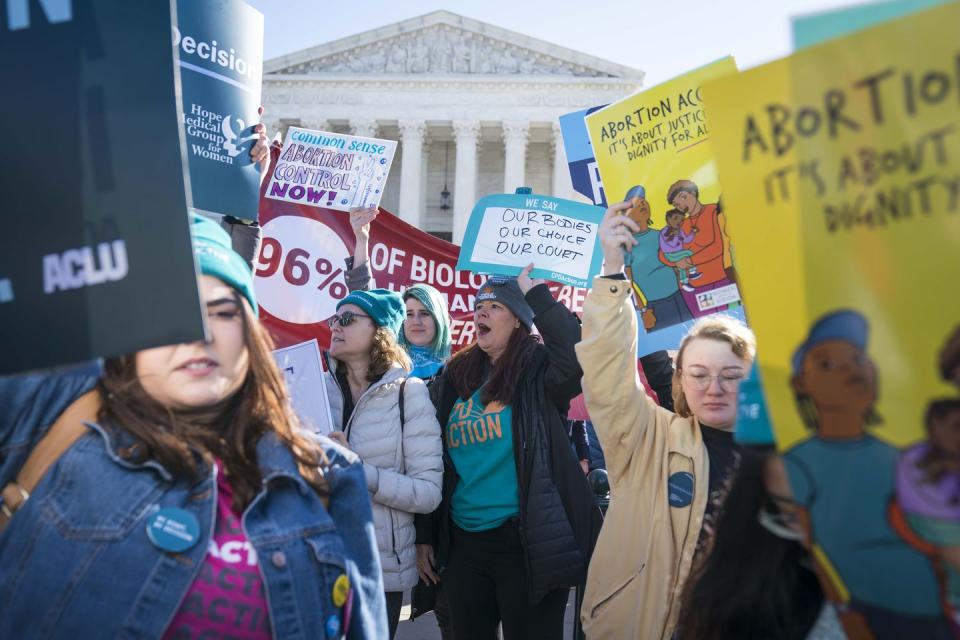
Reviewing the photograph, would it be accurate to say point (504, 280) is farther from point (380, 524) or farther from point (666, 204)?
point (380, 524)

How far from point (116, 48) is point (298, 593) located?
0.97 m

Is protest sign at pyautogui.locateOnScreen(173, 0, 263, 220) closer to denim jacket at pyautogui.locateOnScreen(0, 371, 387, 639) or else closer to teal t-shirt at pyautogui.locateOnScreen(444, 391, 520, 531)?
teal t-shirt at pyautogui.locateOnScreen(444, 391, 520, 531)

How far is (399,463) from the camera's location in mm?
3033

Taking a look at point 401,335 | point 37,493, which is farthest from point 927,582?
point 401,335

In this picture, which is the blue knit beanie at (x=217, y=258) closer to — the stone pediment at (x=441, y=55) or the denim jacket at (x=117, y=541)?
the denim jacket at (x=117, y=541)

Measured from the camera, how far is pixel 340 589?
4.97 feet

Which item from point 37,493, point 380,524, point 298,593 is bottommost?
point 380,524

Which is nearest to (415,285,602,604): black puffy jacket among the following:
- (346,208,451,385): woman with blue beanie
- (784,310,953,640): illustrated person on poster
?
(346,208,451,385): woman with blue beanie

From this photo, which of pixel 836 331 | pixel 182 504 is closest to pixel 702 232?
pixel 836 331

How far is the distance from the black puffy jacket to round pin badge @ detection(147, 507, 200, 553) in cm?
172

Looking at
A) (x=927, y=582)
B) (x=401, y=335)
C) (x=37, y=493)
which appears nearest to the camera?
(x=927, y=582)

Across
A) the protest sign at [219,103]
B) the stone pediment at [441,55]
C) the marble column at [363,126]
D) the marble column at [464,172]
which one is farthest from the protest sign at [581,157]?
the stone pediment at [441,55]

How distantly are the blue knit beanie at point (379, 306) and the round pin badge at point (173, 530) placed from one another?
1.98 metres

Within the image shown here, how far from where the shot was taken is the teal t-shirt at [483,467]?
9.94 feet
